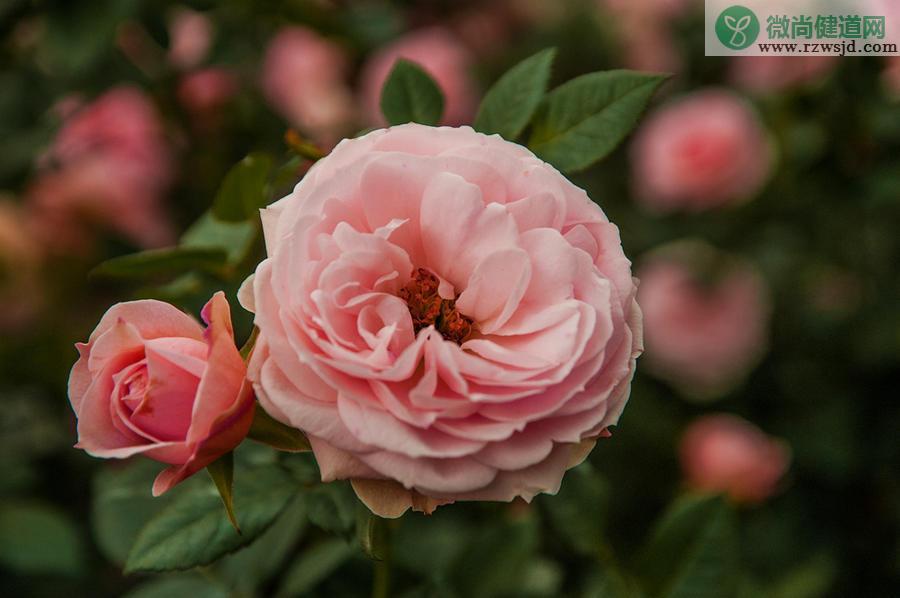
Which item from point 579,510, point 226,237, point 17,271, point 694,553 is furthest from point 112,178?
point 694,553

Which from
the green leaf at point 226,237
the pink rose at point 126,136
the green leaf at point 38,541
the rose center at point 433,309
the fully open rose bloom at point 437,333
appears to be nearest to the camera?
the fully open rose bloom at point 437,333

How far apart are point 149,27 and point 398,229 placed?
2.13 ft

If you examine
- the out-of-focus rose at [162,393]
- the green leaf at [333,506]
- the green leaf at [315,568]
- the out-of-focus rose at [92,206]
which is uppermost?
the out-of-focus rose at [162,393]

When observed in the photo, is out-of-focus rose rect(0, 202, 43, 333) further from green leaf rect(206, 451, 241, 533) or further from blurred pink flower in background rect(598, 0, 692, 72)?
blurred pink flower in background rect(598, 0, 692, 72)

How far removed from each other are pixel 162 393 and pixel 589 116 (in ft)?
1.22

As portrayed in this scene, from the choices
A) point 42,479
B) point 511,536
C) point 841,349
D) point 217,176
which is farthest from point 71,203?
point 841,349

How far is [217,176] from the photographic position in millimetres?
1409

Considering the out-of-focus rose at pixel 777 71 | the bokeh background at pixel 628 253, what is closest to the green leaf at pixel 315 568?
the bokeh background at pixel 628 253

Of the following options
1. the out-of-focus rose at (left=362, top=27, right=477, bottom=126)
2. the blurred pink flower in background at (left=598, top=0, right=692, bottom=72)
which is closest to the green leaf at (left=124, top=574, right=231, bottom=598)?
the out-of-focus rose at (left=362, top=27, right=477, bottom=126)

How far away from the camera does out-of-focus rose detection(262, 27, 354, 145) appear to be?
6.03ft

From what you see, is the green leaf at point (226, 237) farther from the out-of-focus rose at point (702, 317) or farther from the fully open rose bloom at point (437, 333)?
the out-of-focus rose at point (702, 317)

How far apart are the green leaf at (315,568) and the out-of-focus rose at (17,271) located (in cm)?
97

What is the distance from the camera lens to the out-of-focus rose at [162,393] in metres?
A: 0.51

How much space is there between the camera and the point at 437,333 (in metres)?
0.55
